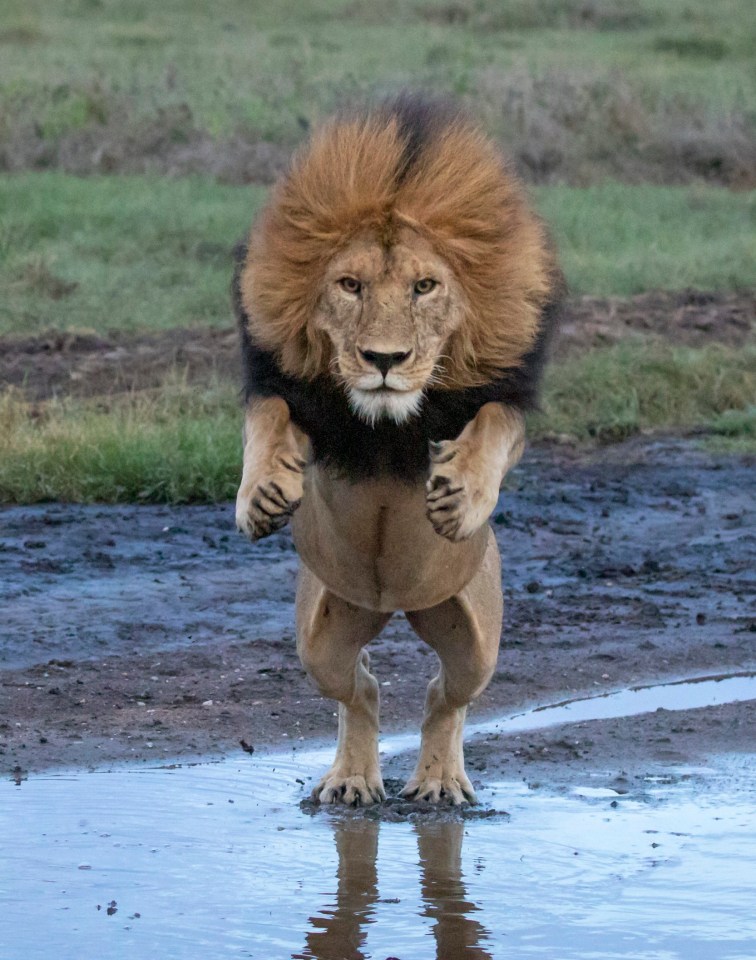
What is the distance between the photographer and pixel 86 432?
735 cm

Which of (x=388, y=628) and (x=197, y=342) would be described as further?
(x=197, y=342)

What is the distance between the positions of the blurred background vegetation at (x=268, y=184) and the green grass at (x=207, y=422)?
0.01m

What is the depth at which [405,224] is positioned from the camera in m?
3.26

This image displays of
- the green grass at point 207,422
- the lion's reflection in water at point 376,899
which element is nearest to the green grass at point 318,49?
the green grass at point 207,422

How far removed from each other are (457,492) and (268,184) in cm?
1116

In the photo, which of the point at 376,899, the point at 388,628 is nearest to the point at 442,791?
the point at 376,899

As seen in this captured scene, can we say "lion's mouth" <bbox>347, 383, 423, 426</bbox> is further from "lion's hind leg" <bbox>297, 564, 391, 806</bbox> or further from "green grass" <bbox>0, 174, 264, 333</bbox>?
"green grass" <bbox>0, 174, 264, 333</bbox>

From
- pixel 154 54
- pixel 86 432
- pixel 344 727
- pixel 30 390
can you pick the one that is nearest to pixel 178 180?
pixel 30 390

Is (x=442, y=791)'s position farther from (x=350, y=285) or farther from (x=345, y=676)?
(x=350, y=285)

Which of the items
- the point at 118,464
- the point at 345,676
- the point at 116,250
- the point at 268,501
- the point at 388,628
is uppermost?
the point at 268,501

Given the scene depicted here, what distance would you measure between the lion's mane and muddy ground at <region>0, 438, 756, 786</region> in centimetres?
133

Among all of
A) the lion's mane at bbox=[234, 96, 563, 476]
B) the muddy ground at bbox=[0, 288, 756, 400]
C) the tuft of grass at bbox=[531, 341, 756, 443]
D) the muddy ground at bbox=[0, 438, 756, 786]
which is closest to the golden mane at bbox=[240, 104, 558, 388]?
the lion's mane at bbox=[234, 96, 563, 476]

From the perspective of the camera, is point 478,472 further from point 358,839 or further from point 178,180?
point 178,180

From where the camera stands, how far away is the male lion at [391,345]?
321 cm
